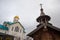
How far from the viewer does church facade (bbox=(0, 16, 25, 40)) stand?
36.4m

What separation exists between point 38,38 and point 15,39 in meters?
21.5

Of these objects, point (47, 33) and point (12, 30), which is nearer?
point (47, 33)

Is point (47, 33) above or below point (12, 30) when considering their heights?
above

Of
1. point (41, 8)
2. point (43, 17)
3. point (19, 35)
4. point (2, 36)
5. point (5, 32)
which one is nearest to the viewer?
point (43, 17)

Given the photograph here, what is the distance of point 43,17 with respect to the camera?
76.4 feet

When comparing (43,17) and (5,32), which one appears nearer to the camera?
(43,17)

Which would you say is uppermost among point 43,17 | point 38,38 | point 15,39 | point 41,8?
point 41,8

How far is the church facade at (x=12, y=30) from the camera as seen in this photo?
119 feet

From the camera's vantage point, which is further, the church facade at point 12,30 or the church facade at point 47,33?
the church facade at point 12,30

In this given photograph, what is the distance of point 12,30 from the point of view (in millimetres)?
39562

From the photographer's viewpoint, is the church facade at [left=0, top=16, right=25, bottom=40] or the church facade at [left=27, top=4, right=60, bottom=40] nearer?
the church facade at [left=27, top=4, right=60, bottom=40]

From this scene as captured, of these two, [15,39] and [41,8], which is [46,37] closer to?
[41,8]

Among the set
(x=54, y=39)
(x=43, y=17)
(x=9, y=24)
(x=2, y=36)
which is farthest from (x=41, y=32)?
(x=9, y=24)

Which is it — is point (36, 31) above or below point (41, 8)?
below
